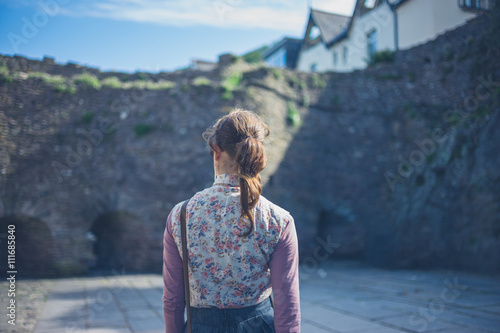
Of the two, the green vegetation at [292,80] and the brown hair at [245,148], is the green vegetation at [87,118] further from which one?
the brown hair at [245,148]

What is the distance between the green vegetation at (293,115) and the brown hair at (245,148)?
9.67 m

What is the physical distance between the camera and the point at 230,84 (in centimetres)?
1079

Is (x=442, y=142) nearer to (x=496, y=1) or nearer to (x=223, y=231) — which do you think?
(x=496, y=1)

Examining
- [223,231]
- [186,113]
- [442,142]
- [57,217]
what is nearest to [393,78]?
[442,142]

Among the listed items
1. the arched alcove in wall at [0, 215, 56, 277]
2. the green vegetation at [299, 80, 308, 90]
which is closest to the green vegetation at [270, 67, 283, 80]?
the green vegetation at [299, 80, 308, 90]

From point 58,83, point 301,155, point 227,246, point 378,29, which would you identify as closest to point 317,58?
point 378,29

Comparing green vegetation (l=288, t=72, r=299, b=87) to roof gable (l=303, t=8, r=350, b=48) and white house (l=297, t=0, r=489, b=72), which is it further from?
roof gable (l=303, t=8, r=350, b=48)

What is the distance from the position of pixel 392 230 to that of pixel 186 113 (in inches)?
251

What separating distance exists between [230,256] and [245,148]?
0.47m

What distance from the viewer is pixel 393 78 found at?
12188 millimetres

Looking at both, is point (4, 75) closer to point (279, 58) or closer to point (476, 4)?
point (476, 4)

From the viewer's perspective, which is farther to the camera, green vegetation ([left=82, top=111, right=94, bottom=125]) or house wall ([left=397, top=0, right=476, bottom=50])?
house wall ([left=397, top=0, right=476, bottom=50])

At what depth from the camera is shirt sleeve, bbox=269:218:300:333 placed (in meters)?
1.56

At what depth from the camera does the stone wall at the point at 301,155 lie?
8.73m
